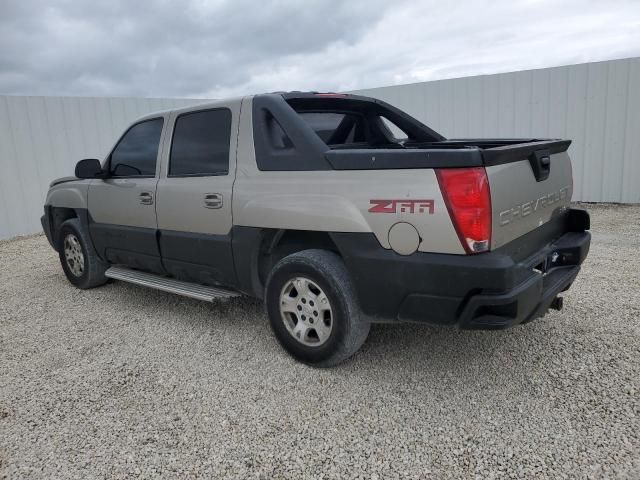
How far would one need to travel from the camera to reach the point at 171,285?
4211 mm

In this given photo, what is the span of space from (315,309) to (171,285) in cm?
163

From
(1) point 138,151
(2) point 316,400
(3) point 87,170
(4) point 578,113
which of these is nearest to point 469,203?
(2) point 316,400

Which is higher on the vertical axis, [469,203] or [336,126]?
[336,126]

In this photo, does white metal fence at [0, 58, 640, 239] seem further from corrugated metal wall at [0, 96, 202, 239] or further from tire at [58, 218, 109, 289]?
tire at [58, 218, 109, 289]

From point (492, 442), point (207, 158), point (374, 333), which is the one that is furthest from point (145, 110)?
point (492, 442)

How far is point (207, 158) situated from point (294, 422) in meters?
2.13

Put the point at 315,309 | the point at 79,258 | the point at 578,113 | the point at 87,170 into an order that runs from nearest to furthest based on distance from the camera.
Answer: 1. the point at 315,309
2. the point at 87,170
3. the point at 79,258
4. the point at 578,113

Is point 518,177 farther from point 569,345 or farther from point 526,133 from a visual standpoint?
point 526,133

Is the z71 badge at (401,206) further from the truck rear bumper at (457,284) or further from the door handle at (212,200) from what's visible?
the door handle at (212,200)

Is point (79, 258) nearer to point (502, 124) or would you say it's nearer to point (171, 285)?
point (171, 285)

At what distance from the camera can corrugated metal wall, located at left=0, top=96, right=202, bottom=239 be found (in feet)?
29.6

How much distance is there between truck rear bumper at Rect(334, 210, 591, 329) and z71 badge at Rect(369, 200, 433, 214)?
22 centimetres

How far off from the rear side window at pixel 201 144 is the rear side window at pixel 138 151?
0.97ft

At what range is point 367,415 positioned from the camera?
2756 millimetres
